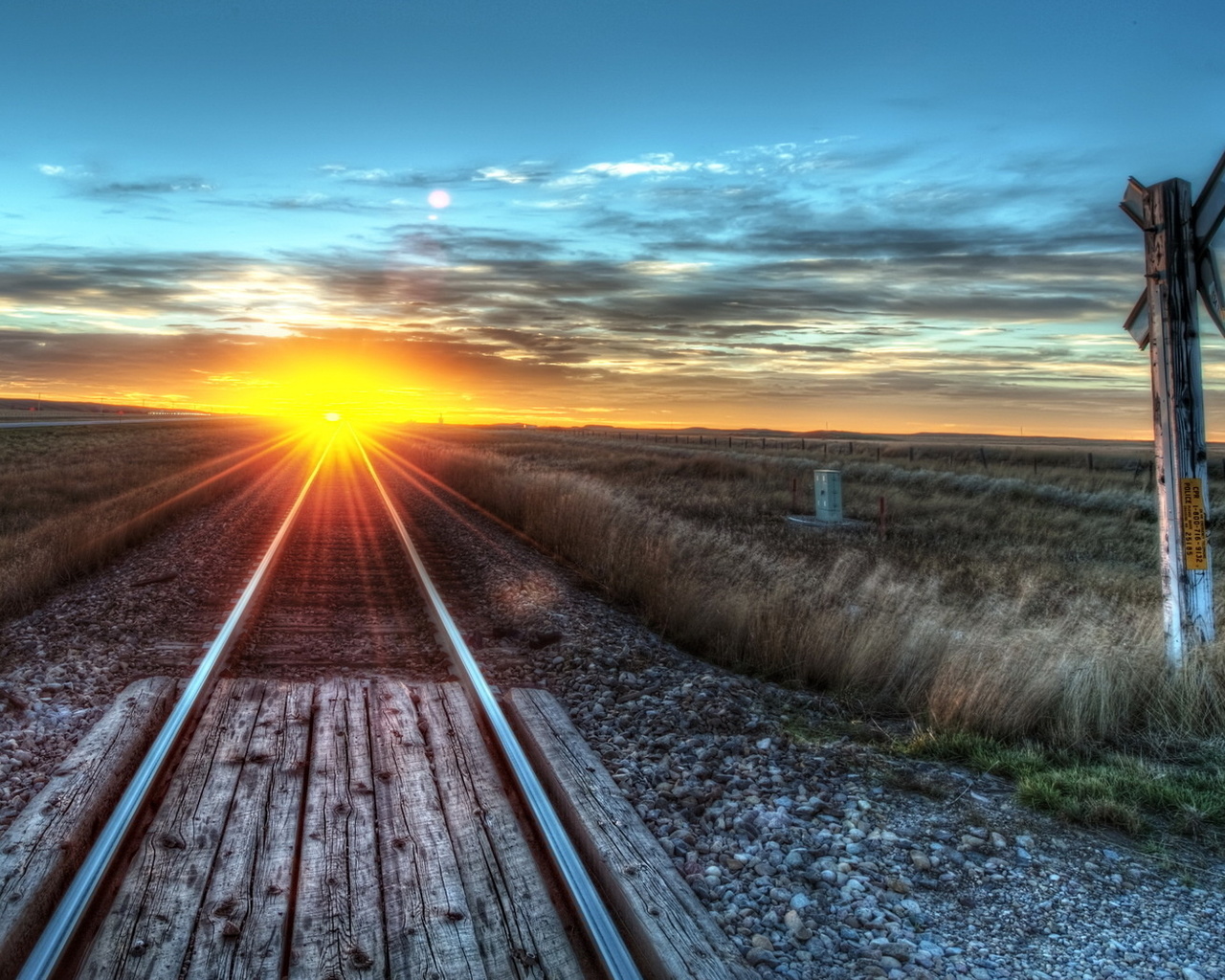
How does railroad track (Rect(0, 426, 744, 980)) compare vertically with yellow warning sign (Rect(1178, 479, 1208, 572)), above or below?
below

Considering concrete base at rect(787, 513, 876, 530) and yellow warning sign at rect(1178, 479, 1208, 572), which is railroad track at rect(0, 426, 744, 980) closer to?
yellow warning sign at rect(1178, 479, 1208, 572)

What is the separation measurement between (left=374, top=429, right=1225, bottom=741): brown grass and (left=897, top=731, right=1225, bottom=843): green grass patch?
0.99 feet

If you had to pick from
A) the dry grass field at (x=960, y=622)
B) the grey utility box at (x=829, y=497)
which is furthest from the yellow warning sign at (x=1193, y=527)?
the grey utility box at (x=829, y=497)

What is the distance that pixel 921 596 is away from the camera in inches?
389

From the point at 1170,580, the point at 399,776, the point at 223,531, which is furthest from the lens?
the point at 223,531

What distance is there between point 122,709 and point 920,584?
945 cm

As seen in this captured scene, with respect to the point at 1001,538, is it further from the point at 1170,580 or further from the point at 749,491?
the point at 1170,580

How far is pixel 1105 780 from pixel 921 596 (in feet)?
18.1

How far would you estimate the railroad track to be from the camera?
292 centimetres

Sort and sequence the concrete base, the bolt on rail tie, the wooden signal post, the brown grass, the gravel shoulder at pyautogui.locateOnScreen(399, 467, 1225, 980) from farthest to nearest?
1. the concrete base
2. the wooden signal post
3. the brown grass
4. the gravel shoulder at pyautogui.locateOnScreen(399, 467, 1225, 980)
5. the bolt on rail tie

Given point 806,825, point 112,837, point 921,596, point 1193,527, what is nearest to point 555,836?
point 806,825

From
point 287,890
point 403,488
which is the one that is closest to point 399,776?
point 287,890

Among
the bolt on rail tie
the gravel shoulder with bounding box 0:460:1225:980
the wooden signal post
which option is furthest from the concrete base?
the bolt on rail tie

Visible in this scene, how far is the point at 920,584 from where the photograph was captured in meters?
11.7
